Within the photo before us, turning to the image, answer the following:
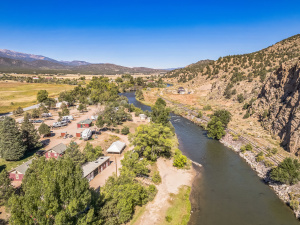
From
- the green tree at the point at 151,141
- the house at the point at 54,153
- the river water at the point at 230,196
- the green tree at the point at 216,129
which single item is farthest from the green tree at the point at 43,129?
the green tree at the point at 216,129

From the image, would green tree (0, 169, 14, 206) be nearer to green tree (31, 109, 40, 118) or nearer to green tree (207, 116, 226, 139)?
green tree (207, 116, 226, 139)

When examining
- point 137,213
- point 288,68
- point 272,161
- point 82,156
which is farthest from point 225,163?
point 288,68

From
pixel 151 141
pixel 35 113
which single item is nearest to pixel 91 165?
pixel 151 141

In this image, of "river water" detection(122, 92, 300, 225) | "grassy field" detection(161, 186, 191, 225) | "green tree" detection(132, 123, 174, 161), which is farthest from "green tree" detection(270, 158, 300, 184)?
"green tree" detection(132, 123, 174, 161)

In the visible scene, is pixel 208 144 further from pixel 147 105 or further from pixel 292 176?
pixel 147 105

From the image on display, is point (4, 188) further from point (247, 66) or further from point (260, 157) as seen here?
point (247, 66)

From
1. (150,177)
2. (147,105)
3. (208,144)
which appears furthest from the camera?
(147,105)
